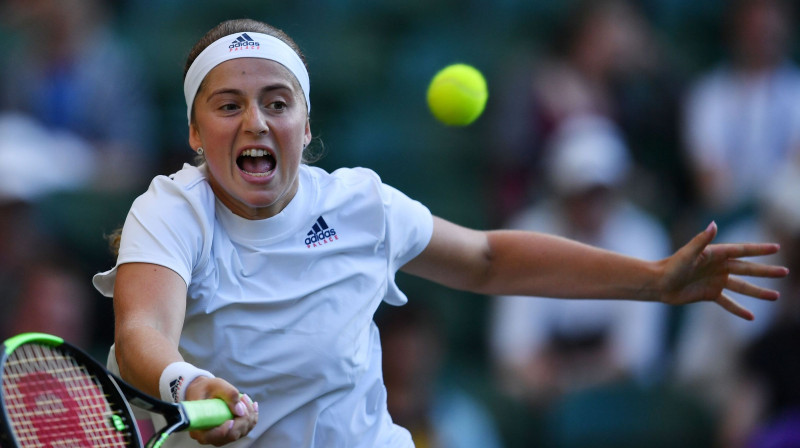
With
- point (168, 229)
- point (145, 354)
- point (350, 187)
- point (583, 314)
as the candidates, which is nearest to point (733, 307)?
point (350, 187)

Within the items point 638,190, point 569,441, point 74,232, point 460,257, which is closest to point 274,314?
point 460,257

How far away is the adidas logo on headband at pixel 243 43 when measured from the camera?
3.40 metres

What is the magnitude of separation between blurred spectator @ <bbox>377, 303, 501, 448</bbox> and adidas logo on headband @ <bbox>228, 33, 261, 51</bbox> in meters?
2.56

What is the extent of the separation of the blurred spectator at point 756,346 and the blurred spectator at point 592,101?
908 millimetres

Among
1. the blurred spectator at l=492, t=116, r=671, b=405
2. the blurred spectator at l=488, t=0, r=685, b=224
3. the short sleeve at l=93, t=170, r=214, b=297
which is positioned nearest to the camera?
the short sleeve at l=93, t=170, r=214, b=297

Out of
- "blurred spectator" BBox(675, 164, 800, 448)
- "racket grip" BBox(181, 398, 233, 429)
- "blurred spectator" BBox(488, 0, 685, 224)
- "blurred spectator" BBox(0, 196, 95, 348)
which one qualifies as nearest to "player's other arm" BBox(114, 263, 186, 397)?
"racket grip" BBox(181, 398, 233, 429)

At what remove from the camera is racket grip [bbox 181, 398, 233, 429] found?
2.68m

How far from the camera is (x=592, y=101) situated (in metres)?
7.57

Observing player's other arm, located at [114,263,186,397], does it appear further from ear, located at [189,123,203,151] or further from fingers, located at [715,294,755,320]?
fingers, located at [715,294,755,320]

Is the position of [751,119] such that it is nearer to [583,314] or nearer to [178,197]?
[583,314]

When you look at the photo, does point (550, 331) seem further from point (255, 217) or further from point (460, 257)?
point (255, 217)

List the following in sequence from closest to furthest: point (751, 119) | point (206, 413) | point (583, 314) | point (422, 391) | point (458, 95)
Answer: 1. point (206, 413)
2. point (458, 95)
3. point (422, 391)
4. point (583, 314)
5. point (751, 119)

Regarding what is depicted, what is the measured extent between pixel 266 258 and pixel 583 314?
368cm

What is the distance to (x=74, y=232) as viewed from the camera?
7.20 m
